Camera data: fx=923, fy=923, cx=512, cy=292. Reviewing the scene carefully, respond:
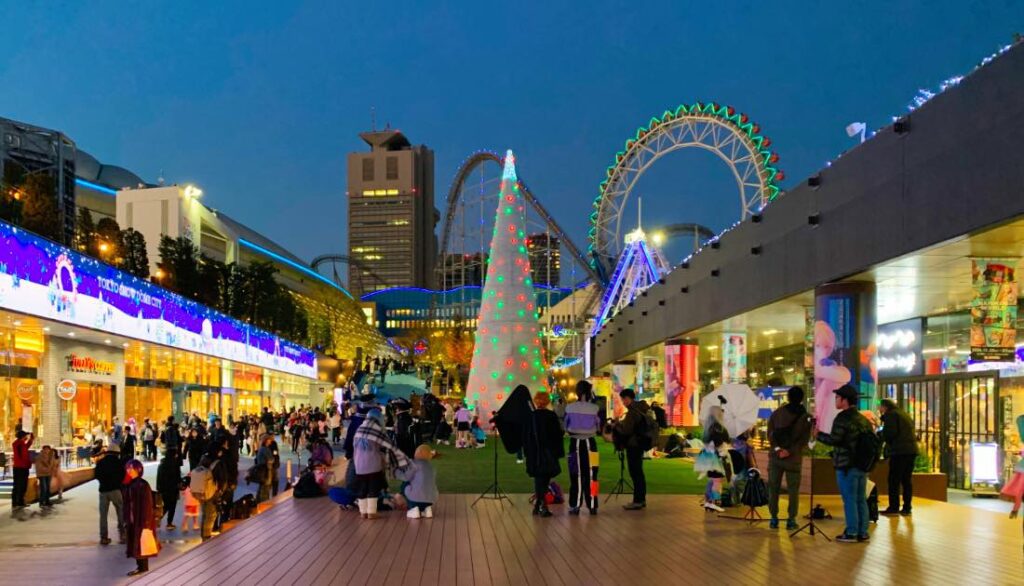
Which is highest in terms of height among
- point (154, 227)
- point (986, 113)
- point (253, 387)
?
point (154, 227)

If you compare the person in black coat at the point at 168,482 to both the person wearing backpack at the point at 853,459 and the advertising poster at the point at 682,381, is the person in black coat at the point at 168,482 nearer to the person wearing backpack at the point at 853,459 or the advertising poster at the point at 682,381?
the person wearing backpack at the point at 853,459

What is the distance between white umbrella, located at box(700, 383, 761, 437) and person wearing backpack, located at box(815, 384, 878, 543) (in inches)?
85.0

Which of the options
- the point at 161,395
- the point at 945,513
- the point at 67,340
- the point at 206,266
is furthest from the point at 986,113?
the point at 206,266

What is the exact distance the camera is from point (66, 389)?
23391 mm

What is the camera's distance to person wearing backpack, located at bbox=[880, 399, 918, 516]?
12.0 metres

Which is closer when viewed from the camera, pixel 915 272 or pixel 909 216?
pixel 909 216

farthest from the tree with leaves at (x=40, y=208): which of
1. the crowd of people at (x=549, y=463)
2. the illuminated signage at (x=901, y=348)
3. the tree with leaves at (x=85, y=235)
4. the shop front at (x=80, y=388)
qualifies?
the illuminated signage at (x=901, y=348)

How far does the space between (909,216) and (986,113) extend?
79.6 inches

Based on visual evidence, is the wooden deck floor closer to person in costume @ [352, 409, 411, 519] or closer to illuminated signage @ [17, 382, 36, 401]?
person in costume @ [352, 409, 411, 519]

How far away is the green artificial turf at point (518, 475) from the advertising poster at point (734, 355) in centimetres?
338

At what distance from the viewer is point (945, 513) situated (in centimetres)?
1247

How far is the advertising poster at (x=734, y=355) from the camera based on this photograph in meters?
26.6

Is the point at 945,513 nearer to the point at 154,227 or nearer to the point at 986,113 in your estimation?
the point at 986,113

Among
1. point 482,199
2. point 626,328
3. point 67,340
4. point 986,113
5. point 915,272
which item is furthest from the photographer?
point 482,199
